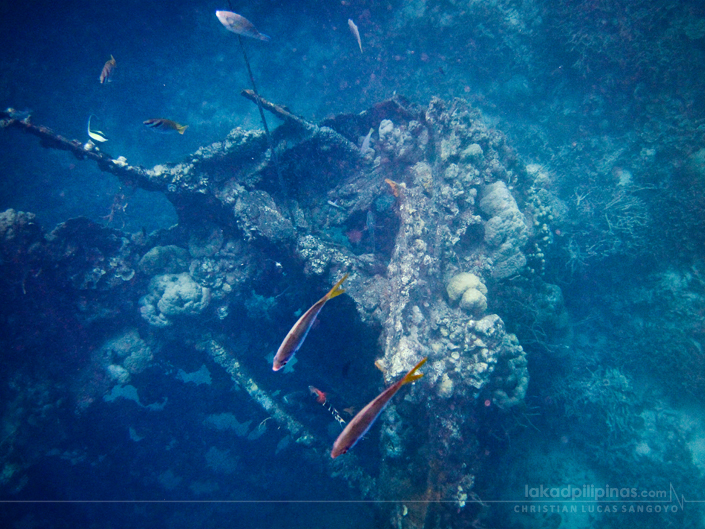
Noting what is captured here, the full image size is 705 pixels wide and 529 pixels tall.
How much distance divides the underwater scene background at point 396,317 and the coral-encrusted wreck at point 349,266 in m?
0.05

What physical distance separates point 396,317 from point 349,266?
147 cm

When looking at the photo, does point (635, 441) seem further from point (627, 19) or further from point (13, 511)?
point (13, 511)

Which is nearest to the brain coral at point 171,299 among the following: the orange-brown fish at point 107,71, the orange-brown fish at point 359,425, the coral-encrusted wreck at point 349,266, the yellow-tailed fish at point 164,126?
the coral-encrusted wreck at point 349,266

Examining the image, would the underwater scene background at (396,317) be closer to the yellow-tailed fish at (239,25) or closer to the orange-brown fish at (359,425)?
the yellow-tailed fish at (239,25)

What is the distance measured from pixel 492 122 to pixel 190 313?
1389 cm

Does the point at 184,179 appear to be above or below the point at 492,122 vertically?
above

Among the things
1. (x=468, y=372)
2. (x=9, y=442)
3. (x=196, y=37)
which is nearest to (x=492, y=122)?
(x=468, y=372)

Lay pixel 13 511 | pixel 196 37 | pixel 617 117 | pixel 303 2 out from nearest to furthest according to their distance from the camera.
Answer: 1. pixel 13 511
2. pixel 617 117
3. pixel 303 2
4. pixel 196 37

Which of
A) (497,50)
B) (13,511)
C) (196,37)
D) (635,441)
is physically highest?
(196,37)

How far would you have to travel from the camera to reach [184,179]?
6.79 metres

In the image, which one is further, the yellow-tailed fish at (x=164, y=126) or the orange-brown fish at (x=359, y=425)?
the yellow-tailed fish at (x=164, y=126)

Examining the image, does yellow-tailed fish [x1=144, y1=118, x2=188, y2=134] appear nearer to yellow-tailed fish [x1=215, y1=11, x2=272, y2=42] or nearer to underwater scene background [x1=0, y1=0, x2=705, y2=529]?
underwater scene background [x1=0, y1=0, x2=705, y2=529]

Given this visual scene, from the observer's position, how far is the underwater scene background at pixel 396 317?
516 cm

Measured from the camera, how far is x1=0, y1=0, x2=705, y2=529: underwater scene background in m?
5.16
